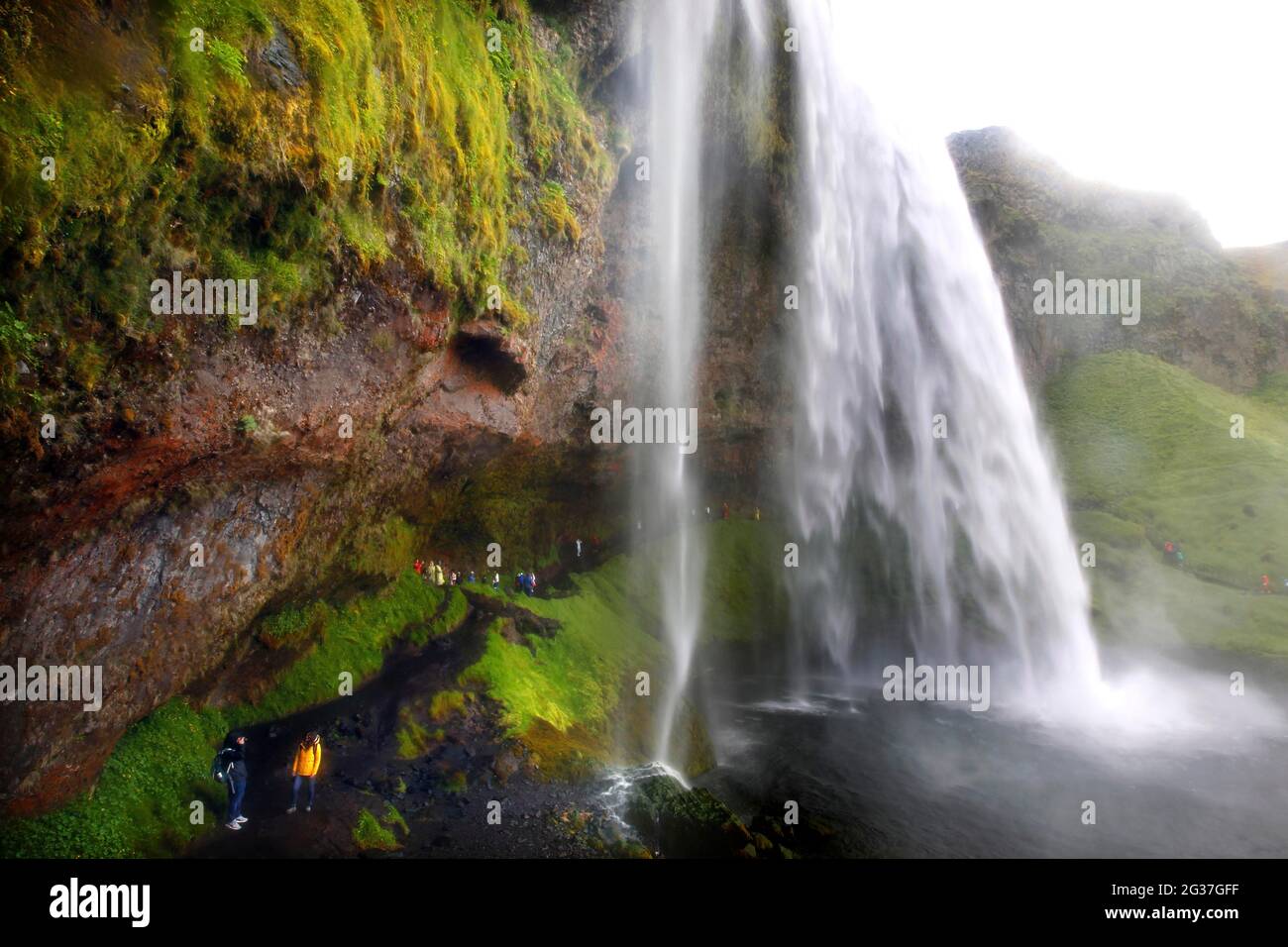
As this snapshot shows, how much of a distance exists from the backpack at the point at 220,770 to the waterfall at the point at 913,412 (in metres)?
23.4

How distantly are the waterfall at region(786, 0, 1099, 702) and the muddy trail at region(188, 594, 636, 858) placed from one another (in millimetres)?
19798

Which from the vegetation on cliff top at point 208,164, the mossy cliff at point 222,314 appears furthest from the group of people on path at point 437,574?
the vegetation on cliff top at point 208,164

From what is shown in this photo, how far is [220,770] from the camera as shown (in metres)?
11.1

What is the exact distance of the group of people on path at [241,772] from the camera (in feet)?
35.4

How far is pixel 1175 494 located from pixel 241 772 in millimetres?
43616

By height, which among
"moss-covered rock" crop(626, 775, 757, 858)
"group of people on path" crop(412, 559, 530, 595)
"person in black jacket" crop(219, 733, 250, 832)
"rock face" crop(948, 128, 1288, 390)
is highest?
"rock face" crop(948, 128, 1288, 390)

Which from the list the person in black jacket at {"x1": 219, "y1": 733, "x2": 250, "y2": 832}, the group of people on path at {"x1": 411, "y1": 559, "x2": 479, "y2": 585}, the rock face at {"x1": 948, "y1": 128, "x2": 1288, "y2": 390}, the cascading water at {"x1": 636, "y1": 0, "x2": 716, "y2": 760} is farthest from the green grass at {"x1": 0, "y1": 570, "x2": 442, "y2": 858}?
the rock face at {"x1": 948, "y1": 128, "x2": 1288, "y2": 390}

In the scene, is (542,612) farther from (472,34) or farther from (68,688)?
(472,34)

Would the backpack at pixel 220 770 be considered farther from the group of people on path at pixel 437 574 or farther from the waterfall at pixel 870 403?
the waterfall at pixel 870 403

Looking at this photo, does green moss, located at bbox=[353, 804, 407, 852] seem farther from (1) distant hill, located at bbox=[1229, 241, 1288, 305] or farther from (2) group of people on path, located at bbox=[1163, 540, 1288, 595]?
(1) distant hill, located at bbox=[1229, 241, 1288, 305]

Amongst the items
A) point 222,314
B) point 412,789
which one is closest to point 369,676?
point 412,789

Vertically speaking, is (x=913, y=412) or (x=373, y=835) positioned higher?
(x=913, y=412)

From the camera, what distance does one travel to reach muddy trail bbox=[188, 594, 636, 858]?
34.4 feet

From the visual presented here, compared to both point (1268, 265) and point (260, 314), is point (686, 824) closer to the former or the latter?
point (260, 314)
